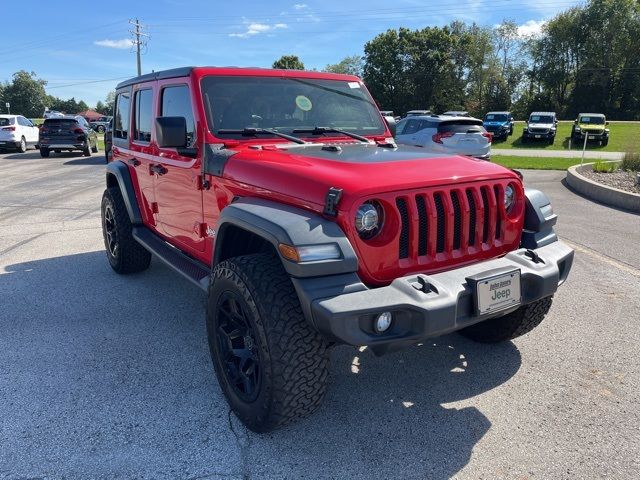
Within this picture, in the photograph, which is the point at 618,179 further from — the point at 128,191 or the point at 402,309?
the point at 402,309

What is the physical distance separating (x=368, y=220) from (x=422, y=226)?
34 cm

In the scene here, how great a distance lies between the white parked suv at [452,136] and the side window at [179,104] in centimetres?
1025

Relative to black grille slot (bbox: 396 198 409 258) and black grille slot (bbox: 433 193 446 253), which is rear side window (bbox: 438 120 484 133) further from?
black grille slot (bbox: 396 198 409 258)

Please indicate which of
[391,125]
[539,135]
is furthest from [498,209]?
[539,135]

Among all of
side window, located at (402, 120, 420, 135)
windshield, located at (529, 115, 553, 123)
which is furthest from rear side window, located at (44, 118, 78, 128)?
windshield, located at (529, 115, 553, 123)

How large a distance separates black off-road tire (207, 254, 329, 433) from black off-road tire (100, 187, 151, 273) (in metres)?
2.72

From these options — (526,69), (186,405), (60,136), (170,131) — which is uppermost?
(526,69)

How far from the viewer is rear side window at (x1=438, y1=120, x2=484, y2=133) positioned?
45.5ft

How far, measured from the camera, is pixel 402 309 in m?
2.29

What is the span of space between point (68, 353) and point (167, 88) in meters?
2.14

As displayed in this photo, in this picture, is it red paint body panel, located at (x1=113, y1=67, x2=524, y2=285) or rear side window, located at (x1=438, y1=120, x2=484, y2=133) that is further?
rear side window, located at (x1=438, y1=120, x2=484, y2=133)

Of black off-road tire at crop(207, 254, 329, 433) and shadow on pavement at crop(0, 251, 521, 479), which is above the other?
black off-road tire at crop(207, 254, 329, 433)

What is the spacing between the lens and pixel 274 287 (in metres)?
2.47

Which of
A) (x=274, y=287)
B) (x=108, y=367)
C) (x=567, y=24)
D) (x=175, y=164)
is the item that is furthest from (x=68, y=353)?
(x=567, y=24)
